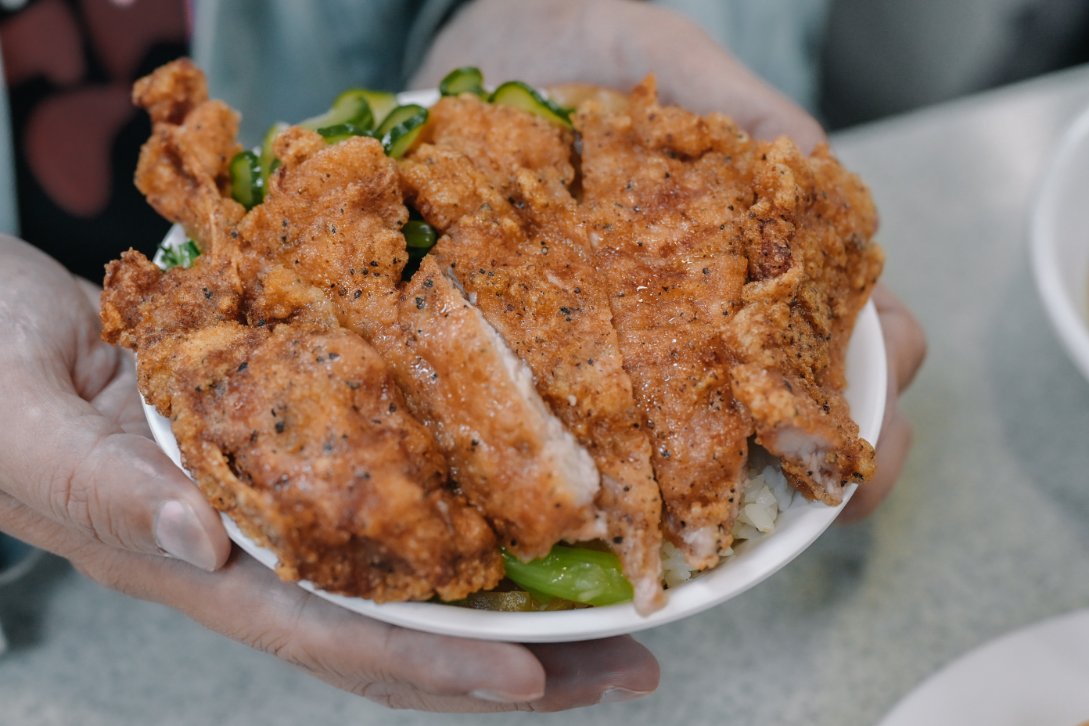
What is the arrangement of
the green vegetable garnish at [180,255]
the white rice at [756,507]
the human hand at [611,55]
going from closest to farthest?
the white rice at [756,507], the green vegetable garnish at [180,255], the human hand at [611,55]

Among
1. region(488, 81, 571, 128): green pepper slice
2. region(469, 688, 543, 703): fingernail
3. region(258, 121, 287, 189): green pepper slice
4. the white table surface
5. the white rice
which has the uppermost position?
region(258, 121, 287, 189): green pepper slice

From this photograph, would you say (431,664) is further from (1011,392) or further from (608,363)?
(1011,392)

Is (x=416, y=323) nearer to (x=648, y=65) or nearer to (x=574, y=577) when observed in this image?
(x=574, y=577)

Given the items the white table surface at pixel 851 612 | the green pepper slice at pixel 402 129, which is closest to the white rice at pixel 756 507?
the white table surface at pixel 851 612

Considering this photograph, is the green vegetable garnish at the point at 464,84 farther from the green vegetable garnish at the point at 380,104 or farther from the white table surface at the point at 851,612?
the white table surface at the point at 851,612

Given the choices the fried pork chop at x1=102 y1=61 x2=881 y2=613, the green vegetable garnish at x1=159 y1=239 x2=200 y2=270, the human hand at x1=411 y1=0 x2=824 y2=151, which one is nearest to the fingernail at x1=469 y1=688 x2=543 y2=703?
the fried pork chop at x1=102 y1=61 x2=881 y2=613

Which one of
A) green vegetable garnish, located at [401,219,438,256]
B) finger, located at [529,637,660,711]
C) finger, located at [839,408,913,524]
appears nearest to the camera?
finger, located at [529,637,660,711]

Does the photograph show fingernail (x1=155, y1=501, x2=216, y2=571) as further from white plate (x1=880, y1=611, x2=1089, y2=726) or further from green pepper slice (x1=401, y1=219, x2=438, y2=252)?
white plate (x1=880, y1=611, x2=1089, y2=726)

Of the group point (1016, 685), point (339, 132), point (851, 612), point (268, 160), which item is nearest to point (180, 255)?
point (268, 160)
